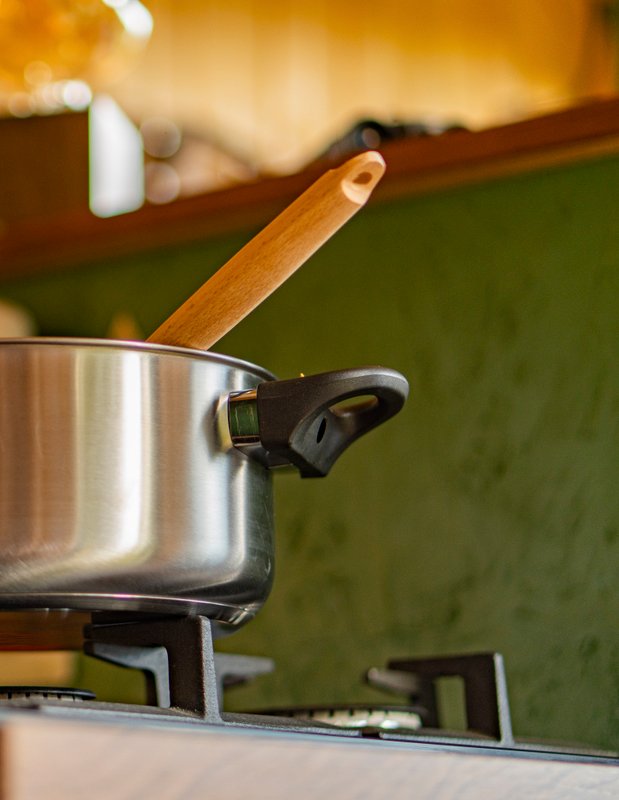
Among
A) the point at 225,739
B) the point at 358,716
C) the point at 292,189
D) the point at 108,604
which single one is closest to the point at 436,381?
the point at 292,189

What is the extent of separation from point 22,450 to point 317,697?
50 centimetres

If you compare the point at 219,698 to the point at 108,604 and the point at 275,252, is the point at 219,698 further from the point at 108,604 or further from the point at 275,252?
the point at 275,252

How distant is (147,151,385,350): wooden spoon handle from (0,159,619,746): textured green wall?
1.14 feet

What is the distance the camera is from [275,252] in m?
0.62

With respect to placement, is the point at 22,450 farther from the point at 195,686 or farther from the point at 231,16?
the point at 231,16

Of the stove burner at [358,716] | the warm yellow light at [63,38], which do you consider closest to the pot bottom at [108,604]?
the stove burner at [358,716]

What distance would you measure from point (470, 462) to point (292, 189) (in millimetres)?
310

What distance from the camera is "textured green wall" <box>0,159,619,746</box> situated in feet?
2.88

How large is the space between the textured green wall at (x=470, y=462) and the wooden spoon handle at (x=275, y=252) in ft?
1.14

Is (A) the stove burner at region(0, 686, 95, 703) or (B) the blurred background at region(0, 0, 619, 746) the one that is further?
(B) the blurred background at region(0, 0, 619, 746)

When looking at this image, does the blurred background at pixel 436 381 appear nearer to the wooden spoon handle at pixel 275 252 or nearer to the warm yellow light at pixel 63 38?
the wooden spoon handle at pixel 275 252

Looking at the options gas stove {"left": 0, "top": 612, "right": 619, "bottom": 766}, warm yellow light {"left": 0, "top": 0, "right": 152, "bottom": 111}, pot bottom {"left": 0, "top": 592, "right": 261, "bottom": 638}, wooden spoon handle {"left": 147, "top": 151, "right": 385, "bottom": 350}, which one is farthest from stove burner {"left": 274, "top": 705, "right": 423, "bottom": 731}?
warm yellow light {"left": 0, "top": 0, "right": 152, "bottom": 111}

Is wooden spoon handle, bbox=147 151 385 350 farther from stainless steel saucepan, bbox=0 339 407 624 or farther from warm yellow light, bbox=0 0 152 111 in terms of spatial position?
warm yellow light, bbox=0 0 152 111

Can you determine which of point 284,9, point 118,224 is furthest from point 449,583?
point 284,9
